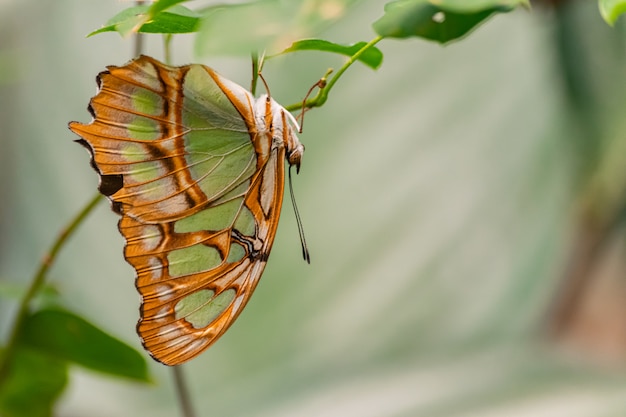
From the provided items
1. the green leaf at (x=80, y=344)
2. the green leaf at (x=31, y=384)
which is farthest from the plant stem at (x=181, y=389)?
the green leaf at (x=31, y=384)

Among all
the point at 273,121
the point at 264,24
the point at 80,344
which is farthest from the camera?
the point at 80,344

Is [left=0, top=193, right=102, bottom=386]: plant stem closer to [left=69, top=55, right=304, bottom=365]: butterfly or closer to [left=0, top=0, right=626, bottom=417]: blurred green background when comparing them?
[left=69, top=55, right=304, bottom=365]: butterfly

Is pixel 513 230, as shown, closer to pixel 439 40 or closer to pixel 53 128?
pixel 53 128

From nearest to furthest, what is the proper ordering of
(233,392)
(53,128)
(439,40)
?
(439,40) → (233,392) → (53,128)

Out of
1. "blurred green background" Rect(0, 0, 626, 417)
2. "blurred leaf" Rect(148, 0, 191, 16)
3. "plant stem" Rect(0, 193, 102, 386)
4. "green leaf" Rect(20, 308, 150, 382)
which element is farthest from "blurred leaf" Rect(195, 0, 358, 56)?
"blurred green background" Rect(0, 0, 626, 417)

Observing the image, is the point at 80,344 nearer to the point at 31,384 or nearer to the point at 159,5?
the point at 31,384

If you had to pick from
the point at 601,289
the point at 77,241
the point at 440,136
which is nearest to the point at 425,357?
the point at 440,136

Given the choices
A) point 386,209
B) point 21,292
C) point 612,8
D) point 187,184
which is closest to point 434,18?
point 612,8
